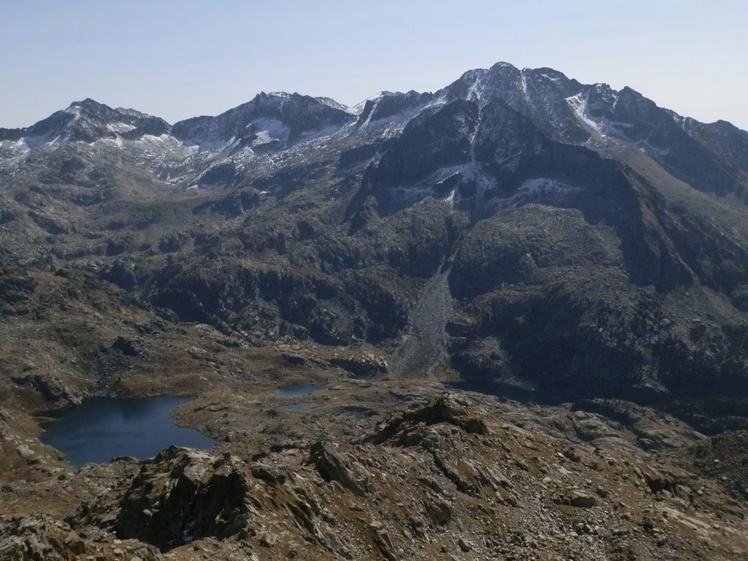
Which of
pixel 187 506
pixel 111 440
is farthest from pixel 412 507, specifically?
pixel 111 440

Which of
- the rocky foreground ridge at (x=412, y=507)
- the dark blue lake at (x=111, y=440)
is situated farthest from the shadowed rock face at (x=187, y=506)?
the dark blue lake at (x=111, y=440)

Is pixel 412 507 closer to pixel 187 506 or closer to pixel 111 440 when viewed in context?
pixel 187 506

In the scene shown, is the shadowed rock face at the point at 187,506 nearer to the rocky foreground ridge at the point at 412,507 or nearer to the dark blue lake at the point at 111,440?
the rocky foreground ridge at the point at 412,507

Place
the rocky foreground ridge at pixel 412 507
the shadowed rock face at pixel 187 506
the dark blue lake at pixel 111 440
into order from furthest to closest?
1. the dark blue lake at pixel 111 440
2. the shadowed rock face at pixel 187 506
3. the rocky foreground ridge at pixel 412 507

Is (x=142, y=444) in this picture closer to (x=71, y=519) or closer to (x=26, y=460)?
(x=26, y=460)

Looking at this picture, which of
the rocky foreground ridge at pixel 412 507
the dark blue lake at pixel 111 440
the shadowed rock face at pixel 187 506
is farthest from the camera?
the dark blue lake at pixel 111 440

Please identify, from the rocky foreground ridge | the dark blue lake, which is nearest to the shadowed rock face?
the rocky foreground ridge

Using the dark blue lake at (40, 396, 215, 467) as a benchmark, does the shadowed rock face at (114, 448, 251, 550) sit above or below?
above

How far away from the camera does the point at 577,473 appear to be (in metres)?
70.1

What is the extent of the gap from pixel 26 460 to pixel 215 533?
110 meters

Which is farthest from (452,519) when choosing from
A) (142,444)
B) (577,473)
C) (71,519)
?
(142,444)

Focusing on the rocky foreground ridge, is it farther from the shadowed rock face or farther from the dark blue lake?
the dark blue lake

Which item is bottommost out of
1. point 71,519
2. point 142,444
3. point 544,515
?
point 142,444

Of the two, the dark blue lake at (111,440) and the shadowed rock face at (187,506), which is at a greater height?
the shadowed rock face at (187,506)
